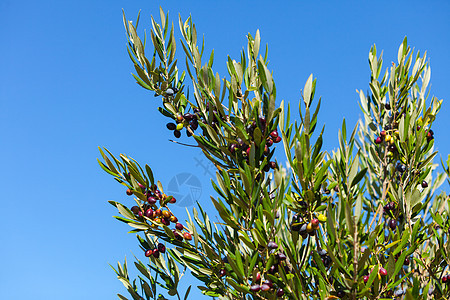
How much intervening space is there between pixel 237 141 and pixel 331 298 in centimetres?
124

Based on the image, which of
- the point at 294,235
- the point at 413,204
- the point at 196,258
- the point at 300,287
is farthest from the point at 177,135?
the point at 413,204

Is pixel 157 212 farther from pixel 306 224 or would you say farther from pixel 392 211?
pixel 392 211

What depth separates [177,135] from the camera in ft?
10.9

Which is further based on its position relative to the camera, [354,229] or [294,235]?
[294,235]

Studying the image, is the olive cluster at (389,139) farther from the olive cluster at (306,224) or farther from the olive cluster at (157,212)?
the olive cluster at (157,212)

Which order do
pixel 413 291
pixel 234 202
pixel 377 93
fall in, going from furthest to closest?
pixel 377 93 < pixel 234 202 < pixel 413 291

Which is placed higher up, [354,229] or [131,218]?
[131,218]

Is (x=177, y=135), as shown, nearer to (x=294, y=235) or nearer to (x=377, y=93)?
(x=294, y=235)

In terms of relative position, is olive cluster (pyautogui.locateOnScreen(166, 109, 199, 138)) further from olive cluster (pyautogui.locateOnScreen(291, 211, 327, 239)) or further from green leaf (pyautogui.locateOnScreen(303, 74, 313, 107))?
olive cluster (pyautogui.locateOnScreen(291, 211, 327, 239))

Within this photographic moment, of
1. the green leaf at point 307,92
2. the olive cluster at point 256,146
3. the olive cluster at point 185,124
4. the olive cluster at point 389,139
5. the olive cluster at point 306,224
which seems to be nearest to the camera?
the olive cluster at point 306,224

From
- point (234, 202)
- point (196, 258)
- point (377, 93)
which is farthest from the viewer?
point (377, 93)

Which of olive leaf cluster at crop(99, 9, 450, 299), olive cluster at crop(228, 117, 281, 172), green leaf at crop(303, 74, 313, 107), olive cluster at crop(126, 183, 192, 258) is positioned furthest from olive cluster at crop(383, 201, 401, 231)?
olive cluster at crop(126, 183, 192, 258)

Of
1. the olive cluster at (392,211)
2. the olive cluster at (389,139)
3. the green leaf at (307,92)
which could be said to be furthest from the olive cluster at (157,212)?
the olive cluster at (389,139)

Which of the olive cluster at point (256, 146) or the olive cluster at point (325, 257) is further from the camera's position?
the olive cluster at point (256, 146)
